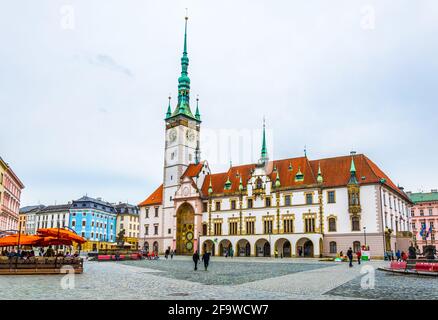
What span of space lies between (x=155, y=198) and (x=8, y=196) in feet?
79.9

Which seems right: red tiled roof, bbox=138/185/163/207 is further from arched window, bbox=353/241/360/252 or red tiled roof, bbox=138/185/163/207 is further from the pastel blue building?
arched window, bbox=353/241/360/252

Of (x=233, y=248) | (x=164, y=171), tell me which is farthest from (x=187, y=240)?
(x=164, y=171)

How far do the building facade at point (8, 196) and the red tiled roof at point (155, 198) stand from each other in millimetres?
20477

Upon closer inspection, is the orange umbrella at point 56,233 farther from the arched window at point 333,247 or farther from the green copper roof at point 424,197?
the green copper roof at point 424,197

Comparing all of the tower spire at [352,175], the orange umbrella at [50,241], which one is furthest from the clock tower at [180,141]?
the orange umbrella at [50,241]

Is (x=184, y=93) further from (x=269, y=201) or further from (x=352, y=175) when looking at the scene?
(x=352, y=175)

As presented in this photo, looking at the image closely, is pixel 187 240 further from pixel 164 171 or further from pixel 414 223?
pixel 414 223

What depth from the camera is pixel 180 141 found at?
72938 mm

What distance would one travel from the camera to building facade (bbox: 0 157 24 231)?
53763 mm

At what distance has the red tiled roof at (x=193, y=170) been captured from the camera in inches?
2743

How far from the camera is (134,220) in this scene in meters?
116
